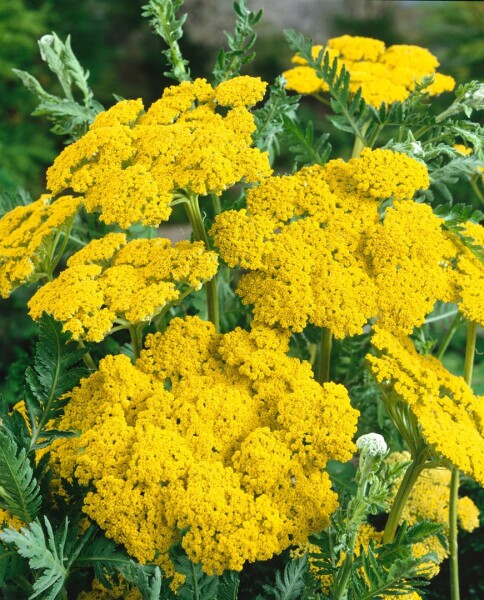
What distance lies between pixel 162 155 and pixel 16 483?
0.50m

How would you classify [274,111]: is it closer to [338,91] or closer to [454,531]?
[338,91]

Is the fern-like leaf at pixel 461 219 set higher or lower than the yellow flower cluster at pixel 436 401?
higher

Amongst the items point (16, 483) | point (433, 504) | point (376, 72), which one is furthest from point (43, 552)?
point (376, 72)

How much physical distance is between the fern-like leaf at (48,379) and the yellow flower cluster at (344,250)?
0.26m

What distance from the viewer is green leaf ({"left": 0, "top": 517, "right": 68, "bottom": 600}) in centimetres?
86

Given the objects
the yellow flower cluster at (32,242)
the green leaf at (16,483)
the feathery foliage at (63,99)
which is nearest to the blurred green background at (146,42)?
the feathery foliage at (63,99)

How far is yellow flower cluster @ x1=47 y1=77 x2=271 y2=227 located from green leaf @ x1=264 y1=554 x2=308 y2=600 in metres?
0.50

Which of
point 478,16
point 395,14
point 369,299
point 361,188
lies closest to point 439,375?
point 369,299

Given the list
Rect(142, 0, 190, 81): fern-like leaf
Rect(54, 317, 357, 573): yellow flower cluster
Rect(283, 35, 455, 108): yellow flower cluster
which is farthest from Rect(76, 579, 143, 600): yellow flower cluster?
Rect(283, 35, 455, 108): yellow flower cluster

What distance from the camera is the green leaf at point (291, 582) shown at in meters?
0.97

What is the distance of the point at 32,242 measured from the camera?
1.16 metres

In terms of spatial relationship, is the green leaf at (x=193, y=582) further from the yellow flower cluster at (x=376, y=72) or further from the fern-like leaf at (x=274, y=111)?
the yellow flower cluster at (x=376, y=72)

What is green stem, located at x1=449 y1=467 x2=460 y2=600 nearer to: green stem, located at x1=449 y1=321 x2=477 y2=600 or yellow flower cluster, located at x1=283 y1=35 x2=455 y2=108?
green stem, located at x1=449 y1=321 x2=477 y2=600

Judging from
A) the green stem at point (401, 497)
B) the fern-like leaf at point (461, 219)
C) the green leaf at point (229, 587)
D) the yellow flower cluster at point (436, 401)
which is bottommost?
the green stem at point (401, 497)
